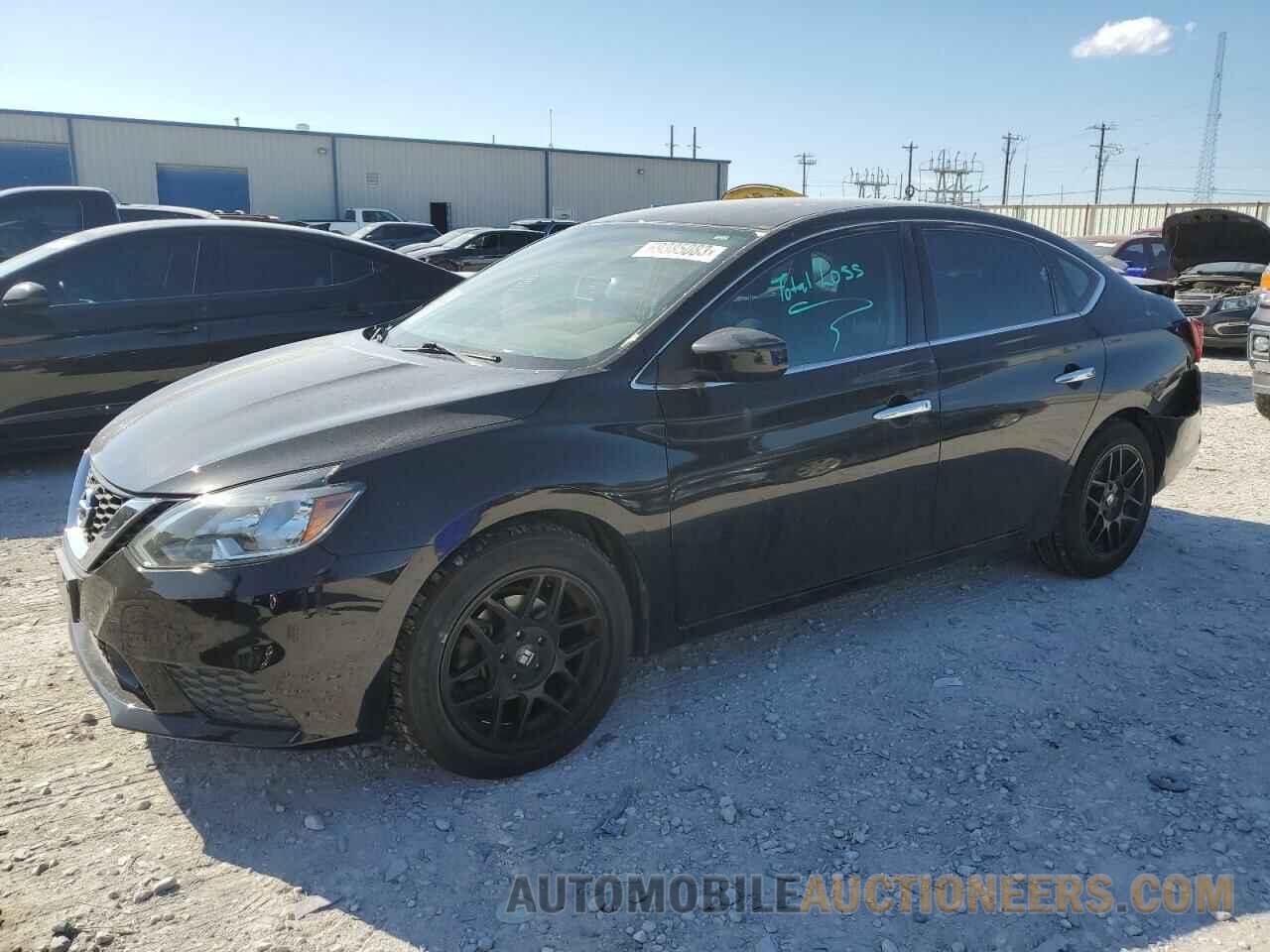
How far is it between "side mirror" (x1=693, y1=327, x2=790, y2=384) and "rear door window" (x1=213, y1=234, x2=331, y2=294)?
4.36 meters

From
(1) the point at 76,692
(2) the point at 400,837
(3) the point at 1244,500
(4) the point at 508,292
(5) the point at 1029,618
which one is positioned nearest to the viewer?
(2) the point at 400,837

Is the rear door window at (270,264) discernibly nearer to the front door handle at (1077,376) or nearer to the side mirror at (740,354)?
the side mirror at (740,354)

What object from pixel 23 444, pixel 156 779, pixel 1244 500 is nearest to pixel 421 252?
pixel 23 444

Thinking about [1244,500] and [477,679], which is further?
[1244,500]

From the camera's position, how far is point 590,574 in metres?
3.00

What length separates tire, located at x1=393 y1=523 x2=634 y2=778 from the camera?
9.05 ft

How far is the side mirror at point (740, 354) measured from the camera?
3088 mm

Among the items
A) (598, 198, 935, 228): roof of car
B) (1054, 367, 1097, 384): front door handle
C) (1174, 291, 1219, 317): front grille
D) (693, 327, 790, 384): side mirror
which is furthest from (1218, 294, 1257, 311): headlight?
(693, 327, 790, 384): side mirror

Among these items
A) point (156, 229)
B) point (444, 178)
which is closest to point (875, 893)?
point (156, 229)

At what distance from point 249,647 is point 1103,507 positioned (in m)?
3.73

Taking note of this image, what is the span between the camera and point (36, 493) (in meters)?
5.89

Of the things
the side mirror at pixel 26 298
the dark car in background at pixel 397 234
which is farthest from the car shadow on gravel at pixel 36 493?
the dark car in background at pixel 397 234

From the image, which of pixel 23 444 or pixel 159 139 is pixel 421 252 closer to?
pixel 23 444

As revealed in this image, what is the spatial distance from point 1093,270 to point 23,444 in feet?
19.4
